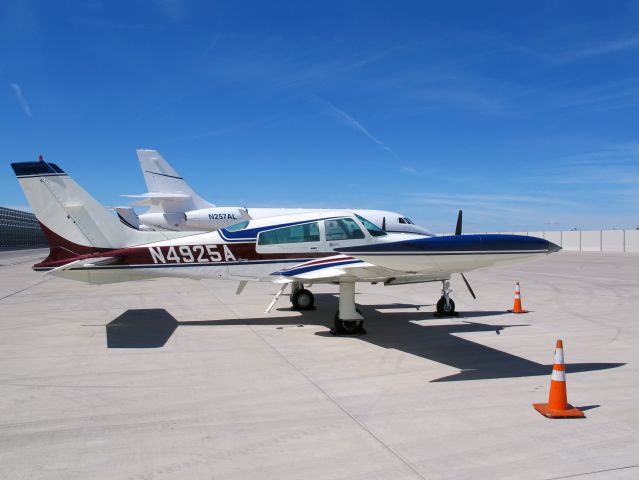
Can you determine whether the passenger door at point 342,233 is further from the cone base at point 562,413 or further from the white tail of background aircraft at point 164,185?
the white tail of background aircraft at point 164,185

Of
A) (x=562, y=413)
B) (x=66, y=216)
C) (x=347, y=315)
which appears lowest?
(x=562, y=413)

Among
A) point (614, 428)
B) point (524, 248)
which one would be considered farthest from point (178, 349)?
point (614, 428)

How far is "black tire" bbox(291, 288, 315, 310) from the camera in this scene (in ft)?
40.9

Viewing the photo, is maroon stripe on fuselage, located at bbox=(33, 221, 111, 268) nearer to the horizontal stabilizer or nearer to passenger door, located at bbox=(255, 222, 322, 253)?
passenger door, located at bbox=(255, 222, 322, 253)

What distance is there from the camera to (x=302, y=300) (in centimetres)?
1248

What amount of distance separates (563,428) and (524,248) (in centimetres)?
257

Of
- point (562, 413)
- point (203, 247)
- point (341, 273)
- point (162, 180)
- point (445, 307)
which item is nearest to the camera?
point (562, 413)

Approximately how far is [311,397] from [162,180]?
2983cm

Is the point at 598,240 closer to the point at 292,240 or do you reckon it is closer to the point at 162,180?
the point at 162,180

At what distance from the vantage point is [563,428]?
4.69 m

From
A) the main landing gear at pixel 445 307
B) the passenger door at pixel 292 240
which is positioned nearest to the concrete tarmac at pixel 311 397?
the main landing gear at pixel 445 307

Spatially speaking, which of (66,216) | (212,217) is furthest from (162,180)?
(66,216)

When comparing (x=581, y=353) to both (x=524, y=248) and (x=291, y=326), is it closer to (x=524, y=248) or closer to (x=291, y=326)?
(x=524, y=248)

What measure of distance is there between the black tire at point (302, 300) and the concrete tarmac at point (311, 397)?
0.71 meters
